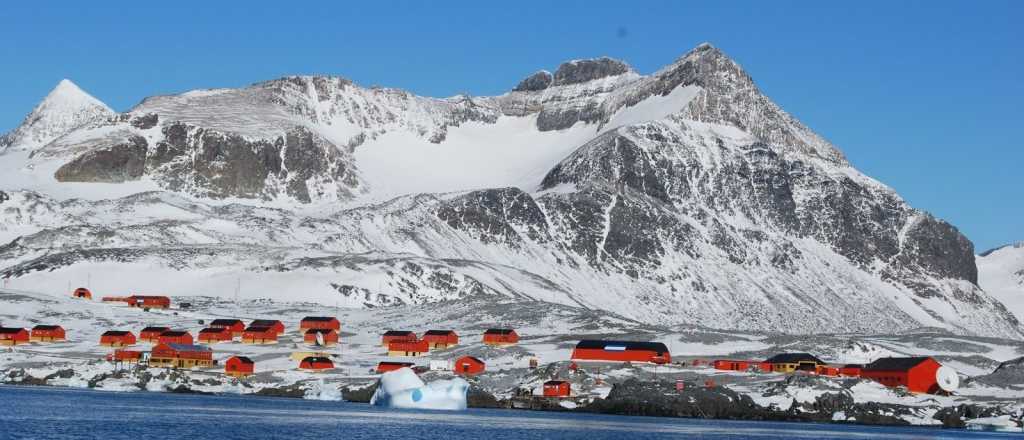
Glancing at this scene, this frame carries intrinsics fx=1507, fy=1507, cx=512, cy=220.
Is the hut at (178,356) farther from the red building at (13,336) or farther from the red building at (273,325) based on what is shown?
the red building at (273,325)

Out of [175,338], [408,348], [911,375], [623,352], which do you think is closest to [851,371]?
[911,375]

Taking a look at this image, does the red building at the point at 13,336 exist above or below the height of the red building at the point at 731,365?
above

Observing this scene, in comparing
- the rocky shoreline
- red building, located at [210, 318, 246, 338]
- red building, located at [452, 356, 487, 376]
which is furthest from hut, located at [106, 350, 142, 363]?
the rocky shoreline

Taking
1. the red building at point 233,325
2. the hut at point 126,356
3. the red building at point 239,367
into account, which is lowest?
the red building at point 239,367

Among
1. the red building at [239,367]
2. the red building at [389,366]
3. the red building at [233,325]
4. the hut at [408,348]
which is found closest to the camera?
the red building at [239,367]

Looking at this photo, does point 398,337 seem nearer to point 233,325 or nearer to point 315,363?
point 315,363

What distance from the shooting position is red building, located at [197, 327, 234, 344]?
19000 centimetres

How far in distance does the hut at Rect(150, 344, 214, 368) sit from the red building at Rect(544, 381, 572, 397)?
42716 millimetres

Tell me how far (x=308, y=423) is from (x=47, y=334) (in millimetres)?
89032

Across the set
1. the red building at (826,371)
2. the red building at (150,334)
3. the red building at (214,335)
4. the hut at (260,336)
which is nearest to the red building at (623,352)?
the red building at (826,371)

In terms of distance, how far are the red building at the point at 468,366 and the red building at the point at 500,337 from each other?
27413 millimetres

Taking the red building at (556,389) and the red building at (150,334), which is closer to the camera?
the red building at (556,389)

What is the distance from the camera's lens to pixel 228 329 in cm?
19462

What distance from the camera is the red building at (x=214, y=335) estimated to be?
19000cm
